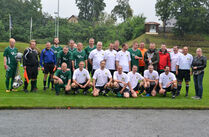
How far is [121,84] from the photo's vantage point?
33.6ft

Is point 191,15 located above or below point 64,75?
above

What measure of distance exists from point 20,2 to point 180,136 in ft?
272

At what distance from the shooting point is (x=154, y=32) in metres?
70.6

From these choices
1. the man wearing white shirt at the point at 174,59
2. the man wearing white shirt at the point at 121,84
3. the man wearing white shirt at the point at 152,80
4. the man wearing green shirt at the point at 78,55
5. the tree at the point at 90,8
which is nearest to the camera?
the man wearing white shirt at the point at 121,84

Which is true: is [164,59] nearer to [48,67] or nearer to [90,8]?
[48,67]

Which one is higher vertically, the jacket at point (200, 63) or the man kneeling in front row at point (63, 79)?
the jacket at point (200, 63)

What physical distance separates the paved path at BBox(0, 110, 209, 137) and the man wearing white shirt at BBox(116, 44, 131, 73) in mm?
3525

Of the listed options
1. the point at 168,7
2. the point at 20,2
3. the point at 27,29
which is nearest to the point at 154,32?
the point at 168,7

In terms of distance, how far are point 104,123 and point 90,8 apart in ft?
279

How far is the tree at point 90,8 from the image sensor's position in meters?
87.0

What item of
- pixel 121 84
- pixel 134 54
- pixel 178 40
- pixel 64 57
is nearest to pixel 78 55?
pixel 64 57

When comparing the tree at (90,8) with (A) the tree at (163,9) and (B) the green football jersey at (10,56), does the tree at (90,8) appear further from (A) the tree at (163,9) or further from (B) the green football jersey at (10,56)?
(B) the green football jersey at (10,56)

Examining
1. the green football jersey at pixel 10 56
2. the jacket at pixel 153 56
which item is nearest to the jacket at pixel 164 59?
the jacket at pixel 153 56

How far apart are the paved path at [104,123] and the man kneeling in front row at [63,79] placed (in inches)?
99.8
